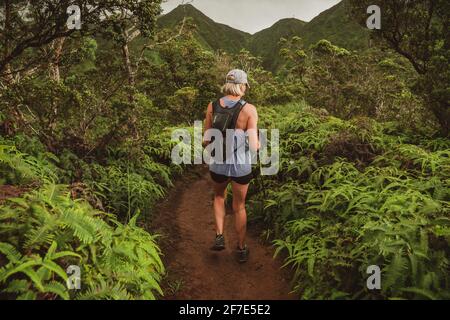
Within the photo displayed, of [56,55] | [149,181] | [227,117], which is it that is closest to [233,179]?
[227,117]

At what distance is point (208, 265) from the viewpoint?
5602 millimetres

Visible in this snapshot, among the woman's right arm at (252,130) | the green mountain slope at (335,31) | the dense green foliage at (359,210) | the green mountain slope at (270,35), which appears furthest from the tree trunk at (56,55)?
the green mountain slope at (270,35)

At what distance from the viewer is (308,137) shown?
9625 millimetres

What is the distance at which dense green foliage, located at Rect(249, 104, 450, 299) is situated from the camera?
4.17m

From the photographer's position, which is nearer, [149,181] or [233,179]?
[233,179]

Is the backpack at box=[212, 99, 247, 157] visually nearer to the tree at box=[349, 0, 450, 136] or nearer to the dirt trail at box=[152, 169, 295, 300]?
→ the dirt trail at box=[152, 169, 295, 300]

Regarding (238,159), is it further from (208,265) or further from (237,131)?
(208,265)

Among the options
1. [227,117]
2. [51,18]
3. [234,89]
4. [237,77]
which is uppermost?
[51,18]

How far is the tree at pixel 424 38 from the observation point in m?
8.48

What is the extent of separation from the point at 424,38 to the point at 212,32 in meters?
154

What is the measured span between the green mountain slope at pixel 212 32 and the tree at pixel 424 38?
12967 centimetres

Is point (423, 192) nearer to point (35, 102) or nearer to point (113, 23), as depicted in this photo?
point (113, 23)

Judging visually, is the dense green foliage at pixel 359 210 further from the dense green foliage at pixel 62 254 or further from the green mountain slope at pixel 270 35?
the green mountain slope at pixel 270 35

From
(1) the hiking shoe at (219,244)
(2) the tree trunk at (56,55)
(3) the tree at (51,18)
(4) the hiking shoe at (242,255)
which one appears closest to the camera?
(4) the hiking shoe at (242,255)
